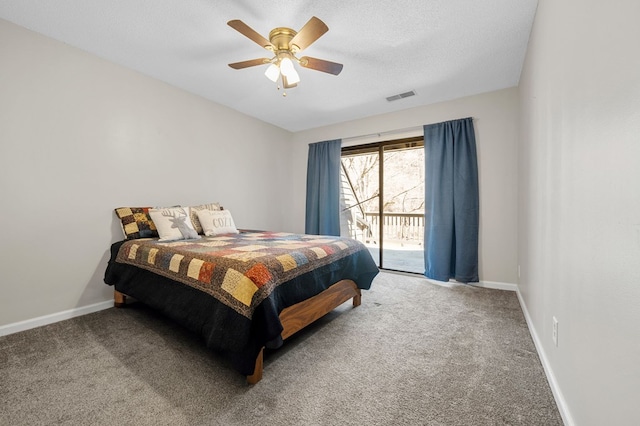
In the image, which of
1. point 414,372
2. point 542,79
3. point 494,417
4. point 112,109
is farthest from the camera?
point 112,109

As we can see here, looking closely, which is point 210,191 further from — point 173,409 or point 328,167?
point 173,409

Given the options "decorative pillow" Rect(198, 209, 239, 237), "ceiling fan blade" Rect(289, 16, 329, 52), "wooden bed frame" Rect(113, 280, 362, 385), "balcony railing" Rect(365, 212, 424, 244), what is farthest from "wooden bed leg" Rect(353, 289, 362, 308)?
"balcony railing" Rect(365, 212, 424, 244)

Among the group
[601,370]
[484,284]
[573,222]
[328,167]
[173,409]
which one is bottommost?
[173,409]

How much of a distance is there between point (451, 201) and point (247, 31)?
9.63ft

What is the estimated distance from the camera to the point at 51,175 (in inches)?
90.0

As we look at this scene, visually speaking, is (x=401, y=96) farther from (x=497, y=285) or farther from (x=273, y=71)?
(x=497, y=285)

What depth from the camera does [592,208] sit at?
3.17 feet

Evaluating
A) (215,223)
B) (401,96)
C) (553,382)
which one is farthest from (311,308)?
(401,96)

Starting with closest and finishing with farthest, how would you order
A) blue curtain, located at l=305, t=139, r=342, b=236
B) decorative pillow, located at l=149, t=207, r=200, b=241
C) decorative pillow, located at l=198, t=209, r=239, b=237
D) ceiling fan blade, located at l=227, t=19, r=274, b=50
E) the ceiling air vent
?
ceiling fan blade, located at l=227, t=19, r=274, b=50 < decorative pillow, located at l=149, t=207, r=200, b=241 < decorative pillow, located at l=198, t=209, r=239, b=237 < the ceiling air vent < blue curtain, located at l=305, t=139, r=342, b=236

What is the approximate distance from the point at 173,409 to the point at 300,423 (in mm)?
642

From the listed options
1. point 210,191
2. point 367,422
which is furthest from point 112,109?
point 367,422

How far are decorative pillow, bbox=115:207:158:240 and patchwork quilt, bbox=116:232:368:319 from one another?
0.58 ft

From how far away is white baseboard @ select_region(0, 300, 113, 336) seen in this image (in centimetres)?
209

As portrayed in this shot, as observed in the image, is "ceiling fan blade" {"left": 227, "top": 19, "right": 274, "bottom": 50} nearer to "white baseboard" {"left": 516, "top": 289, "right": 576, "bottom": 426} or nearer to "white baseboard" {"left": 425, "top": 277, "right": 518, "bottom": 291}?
"white baseboard" {"left": 516, "top": 289, "right": 576, "bottom": 426}
